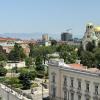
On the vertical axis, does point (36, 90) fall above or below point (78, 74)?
below

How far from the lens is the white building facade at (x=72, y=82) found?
42306 mm

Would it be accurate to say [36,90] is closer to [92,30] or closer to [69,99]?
[69,99]

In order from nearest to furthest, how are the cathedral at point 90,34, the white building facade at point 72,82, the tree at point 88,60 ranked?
the white building facade at point 72,82 < the tree at point 88,60 < the cathedral at point 90,34

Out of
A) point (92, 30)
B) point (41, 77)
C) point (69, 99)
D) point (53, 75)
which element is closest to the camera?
point (69, 99)

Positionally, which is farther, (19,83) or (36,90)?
(19,83)

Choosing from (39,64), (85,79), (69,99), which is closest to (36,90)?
(69,99)

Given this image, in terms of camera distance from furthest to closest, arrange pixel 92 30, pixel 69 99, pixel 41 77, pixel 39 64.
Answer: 1. pixel 92 30
2. pixel 39 64
3. pixel 41 77
4. pixel 69 99

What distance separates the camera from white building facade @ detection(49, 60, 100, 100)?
139ft

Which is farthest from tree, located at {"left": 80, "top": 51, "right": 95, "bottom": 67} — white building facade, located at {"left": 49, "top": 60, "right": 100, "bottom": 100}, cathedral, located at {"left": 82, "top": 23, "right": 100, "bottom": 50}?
cathedral, located at {"left": 82, "top": 23, "right": 100, "bottom": 50}

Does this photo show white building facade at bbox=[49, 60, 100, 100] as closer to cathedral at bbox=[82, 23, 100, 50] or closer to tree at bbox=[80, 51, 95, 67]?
tree at bbox=[80, 51, 95, 67]

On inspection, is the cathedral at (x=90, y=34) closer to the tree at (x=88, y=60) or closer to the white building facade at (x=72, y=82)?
the tree at (x=88, y=60)

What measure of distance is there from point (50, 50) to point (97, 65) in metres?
55.4

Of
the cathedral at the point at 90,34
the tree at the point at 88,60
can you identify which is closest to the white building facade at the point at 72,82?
the tree at the point at 88,60

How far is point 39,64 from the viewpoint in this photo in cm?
7981
